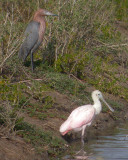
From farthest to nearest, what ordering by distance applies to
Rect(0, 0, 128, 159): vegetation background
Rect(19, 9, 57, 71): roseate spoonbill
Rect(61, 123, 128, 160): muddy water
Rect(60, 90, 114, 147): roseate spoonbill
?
Rect(19, 9, 57, 71): roseate spoonbill
Rect(0, 0, 128, 159): vegetation background
Rect(60, 90, 114, 147): roseate spoonbill
Rect(61, 123, 128, 160): muddy water

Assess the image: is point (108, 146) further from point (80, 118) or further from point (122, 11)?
point (122, 11)

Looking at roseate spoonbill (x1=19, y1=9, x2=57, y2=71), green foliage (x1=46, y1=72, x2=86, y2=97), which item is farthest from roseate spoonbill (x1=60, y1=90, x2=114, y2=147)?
roseate spoonbill (x1=19, y1=9, x2=57, y2=71)

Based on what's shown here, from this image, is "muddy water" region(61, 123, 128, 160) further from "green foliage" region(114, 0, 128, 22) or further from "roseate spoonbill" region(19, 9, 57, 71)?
"green foliage" region(114, 0, 128, 22)

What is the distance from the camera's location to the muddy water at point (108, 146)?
6.88 m

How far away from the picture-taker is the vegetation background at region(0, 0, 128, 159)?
8336mm

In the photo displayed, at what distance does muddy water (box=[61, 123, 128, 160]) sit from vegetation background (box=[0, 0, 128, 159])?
54cm

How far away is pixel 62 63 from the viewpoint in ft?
36.2

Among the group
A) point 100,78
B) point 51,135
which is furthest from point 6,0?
point 51,135

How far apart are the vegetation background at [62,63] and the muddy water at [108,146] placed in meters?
0.54

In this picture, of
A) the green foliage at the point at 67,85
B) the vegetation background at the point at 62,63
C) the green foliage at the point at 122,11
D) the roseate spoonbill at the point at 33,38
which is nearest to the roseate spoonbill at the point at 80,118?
the vegetation background at the point at 62,63

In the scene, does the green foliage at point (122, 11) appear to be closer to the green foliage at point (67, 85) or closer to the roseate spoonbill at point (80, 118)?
the green foliage at point (67, 85)

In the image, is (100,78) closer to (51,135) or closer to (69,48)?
(69,48)

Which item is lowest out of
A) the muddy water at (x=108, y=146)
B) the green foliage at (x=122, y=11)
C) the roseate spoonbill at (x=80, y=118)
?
the muddy water at (x=108, y=146)

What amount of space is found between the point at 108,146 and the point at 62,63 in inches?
155
